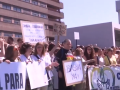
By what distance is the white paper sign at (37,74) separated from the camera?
195 inches

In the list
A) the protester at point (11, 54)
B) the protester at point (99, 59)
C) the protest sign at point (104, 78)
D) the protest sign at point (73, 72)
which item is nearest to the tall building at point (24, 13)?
the protester at point (99, 59)

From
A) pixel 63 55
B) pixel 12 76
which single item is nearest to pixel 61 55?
pixel 63 55

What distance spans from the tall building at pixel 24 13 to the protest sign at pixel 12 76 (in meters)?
45.0

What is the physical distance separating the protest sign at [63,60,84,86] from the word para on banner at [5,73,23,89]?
1595 millimetres

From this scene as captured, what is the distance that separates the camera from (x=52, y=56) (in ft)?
21.5

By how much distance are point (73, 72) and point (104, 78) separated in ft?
4.12

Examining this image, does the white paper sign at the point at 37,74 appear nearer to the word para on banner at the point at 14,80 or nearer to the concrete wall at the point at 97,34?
the word para on banner at the point at 14,80

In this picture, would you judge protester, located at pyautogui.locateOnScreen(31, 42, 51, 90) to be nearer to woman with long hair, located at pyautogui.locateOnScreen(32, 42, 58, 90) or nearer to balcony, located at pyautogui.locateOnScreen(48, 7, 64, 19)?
woman with long hair, located at pyautogui.locateOnScreen(32, 42, 58, 90)

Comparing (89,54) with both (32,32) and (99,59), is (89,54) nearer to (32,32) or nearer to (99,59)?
(99,59)

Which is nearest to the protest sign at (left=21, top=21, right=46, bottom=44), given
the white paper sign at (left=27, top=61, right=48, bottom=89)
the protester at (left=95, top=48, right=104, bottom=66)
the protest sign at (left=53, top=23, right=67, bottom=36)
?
the protest sign at (left=53, top=23, right=67, bottom=36)

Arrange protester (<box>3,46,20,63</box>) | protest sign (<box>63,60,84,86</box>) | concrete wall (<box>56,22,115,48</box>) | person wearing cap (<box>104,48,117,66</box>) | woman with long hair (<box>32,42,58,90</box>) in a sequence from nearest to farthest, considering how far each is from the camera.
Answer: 1. protester (<box>3,46,20,63</box>)
2. woman with long hair (<box>32,42,58,90</box>)
3. protest sign (<box>63,60,84,86</box>)
4. person wearing cap (<box>104,48,117,66</box>)
5. concrete wall (<box>56,22,115,48</box>)

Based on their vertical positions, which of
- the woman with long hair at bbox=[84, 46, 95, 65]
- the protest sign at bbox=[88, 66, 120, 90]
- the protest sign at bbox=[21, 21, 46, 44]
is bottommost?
the protest sign at bbox=[88, 66, 120, 90]

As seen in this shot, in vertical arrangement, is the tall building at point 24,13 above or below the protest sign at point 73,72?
above

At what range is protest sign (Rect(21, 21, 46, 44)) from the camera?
22.2ft
